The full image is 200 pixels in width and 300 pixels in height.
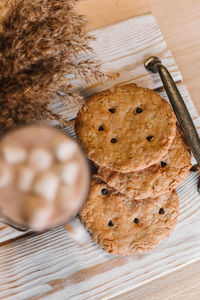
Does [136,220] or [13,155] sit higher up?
[13,155]

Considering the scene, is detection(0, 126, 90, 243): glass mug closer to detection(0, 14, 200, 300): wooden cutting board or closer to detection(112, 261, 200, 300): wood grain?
detection(0, 14, 200, 300): wooden cutting board

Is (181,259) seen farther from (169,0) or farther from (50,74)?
(169,0)

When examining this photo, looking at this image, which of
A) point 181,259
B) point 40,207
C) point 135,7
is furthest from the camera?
point 135,7

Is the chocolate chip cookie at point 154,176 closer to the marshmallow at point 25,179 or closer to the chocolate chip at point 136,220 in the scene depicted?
the chocolate chip at point 136,220

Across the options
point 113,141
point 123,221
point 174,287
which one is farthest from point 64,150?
point 174,287

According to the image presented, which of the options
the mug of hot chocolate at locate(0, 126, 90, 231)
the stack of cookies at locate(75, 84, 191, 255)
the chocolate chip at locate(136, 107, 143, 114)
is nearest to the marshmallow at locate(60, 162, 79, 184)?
the mug of hot chocolate at locate(0, 126, 90, 231)

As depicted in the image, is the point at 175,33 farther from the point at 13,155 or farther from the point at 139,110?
the point at 13,155

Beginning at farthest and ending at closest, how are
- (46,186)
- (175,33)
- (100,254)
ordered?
(175,33) < (100,254) < (46,186)

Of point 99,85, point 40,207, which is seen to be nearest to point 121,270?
point 40,207
